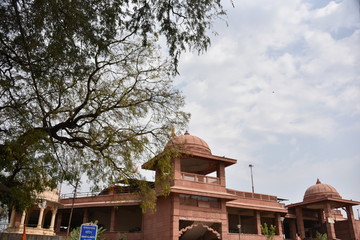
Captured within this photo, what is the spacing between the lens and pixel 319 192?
37.4 metres

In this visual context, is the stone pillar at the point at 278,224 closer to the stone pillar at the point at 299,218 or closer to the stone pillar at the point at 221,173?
the stone pillar at the point at 299,218

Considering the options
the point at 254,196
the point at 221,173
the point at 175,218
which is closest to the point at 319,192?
the point at 254,196

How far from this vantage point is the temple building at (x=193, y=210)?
21844mm

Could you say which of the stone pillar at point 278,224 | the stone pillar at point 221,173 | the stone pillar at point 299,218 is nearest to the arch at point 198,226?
the stone pillar at point 221,173

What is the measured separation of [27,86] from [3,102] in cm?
78

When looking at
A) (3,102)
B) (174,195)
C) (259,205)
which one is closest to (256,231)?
(259,205)

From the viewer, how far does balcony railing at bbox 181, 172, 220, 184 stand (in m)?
22.7

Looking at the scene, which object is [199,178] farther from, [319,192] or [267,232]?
[319,192]

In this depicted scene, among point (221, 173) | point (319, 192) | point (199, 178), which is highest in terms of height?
point (319, 192)

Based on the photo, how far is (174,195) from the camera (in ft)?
70.3

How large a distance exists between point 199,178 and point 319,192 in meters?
21.1

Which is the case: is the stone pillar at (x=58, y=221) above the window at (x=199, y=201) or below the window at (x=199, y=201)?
below

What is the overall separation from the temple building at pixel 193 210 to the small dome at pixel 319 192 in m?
2.59

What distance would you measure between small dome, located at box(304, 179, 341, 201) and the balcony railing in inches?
756
